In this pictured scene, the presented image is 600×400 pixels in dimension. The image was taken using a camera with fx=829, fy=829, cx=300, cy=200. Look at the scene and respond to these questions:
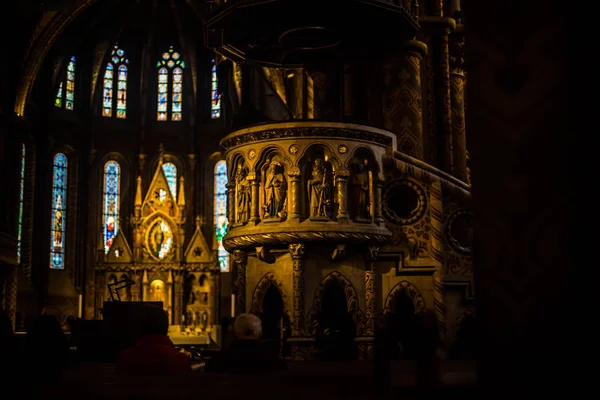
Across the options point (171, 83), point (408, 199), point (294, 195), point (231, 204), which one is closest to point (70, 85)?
point (171, 83)

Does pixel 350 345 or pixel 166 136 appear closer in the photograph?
pixel 350 345

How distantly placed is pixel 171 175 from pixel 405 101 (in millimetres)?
15485

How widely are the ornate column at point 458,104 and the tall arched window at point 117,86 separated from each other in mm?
15828

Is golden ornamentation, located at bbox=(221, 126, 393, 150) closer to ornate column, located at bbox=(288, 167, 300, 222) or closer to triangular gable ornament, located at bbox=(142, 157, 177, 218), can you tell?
ornate column, located at bbox=(288, 167, 300, 222)

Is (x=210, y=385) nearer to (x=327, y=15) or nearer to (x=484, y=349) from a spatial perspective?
(x=484, y=349)

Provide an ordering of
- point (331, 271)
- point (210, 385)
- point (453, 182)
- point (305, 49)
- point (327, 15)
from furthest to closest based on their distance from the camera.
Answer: point (453, 182), point (331, 271), point (305, 49), point (327, 15), point (210, 385)

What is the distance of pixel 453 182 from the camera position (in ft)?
49.4

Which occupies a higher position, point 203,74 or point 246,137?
point 203,74

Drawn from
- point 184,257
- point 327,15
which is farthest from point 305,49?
point 184,257

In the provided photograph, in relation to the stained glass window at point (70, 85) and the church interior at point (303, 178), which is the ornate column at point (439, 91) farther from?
the stained glass window at point (70, 85)

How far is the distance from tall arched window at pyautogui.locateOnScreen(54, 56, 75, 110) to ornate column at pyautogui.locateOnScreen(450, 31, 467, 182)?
1614 centimetres

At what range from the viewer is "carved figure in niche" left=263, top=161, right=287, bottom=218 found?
13.6m

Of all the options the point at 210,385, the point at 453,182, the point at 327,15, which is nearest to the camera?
the point at 210,385

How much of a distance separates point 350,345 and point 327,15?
6305mm
